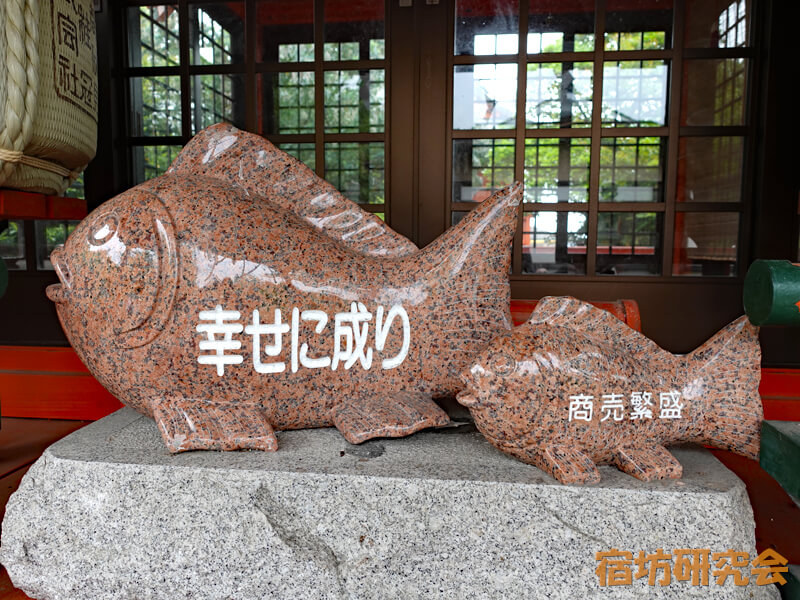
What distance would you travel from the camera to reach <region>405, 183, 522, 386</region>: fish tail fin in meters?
1.68

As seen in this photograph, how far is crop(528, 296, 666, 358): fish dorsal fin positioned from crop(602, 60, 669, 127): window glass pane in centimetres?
159

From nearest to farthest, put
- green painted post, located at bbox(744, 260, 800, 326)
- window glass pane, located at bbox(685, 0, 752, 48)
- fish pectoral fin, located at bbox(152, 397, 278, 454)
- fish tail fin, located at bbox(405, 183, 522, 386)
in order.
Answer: green painted post, located at bbox(744, 260, 800, 326)
fish pectoral fin, located at bbox(152, 397, 278, 454)
fish tail fin, located at bbox(405, 183, 522, 386)
window glass pane, located at bbox(685, 0, 752, 48)

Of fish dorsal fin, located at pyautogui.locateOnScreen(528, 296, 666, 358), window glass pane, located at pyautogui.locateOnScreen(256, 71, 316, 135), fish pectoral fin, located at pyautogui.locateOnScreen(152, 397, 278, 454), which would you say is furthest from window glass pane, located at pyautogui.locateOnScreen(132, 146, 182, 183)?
fish dorsal fin, located at pyautogui.locateOnScreen(528, 296, 666, 358)

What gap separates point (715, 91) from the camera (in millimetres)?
2764

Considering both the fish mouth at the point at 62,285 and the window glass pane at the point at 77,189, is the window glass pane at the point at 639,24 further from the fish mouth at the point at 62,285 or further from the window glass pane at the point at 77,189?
the window glass pane at the point at 77,189

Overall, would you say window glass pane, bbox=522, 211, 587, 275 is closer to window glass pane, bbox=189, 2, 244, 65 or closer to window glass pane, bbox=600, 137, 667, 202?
window glass pane, bbox=600, 137, 667, 202

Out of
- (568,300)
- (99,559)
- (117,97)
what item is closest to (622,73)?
(568,300)

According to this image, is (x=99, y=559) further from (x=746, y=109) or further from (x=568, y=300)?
(x=746, y=109)

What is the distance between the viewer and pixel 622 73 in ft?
9.20

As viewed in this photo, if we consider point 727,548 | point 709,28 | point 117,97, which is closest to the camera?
point 727,548

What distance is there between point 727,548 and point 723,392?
36 cm

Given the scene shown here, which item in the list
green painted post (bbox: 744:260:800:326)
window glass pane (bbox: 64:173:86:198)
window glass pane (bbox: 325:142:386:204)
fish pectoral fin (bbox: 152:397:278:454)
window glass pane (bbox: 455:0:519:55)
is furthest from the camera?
window glass pane (bbox: 64:173:86:198)

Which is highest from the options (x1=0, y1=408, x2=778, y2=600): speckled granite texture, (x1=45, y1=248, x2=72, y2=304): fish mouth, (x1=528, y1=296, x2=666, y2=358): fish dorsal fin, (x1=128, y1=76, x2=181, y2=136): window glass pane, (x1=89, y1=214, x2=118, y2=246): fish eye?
(x1=128, y1=76, x2=181, y2=136): window glass pane

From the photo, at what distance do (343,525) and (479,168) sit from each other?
1966 mm
